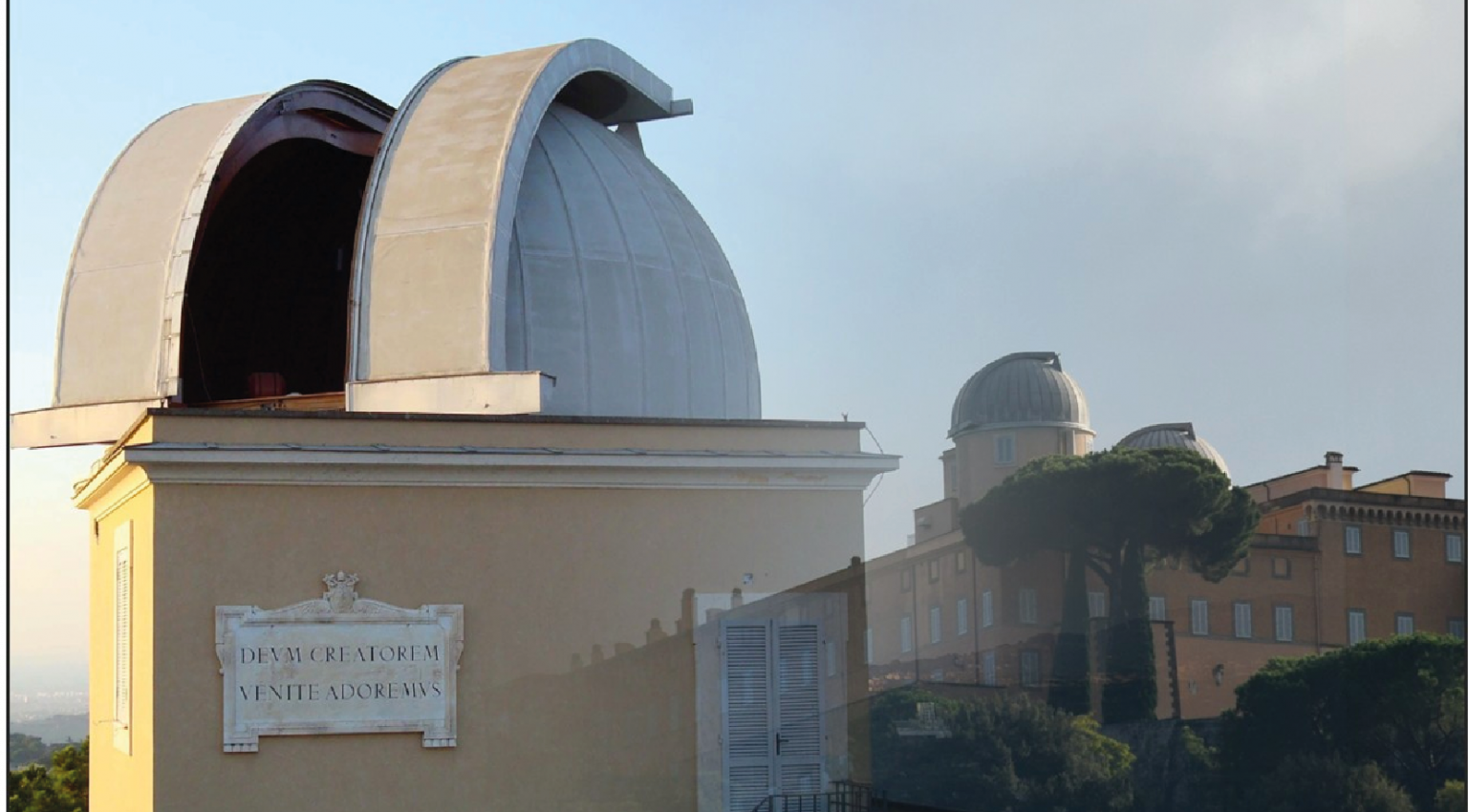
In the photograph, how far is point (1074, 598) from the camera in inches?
853

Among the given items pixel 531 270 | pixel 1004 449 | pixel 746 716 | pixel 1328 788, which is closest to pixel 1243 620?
pixel 1328 788

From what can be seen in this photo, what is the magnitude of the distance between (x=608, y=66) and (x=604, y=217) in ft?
8.29

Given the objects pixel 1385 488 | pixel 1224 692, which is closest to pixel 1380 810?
pixel 1224 692

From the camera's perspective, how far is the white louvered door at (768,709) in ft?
40.4

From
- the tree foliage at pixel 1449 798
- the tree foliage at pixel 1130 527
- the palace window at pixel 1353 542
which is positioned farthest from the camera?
the tree foliage at pixel 1130 527

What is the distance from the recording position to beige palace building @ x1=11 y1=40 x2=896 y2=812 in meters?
11.4

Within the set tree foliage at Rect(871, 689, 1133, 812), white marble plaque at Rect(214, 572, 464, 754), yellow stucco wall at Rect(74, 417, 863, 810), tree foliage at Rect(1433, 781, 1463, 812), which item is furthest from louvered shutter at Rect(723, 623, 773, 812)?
tree foliage at Rect(1433, 781, 1463, 812)

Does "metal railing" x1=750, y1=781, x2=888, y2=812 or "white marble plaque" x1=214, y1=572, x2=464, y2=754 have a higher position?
"white marble plaque" x1=214, y1=572, x2=464, y2=754

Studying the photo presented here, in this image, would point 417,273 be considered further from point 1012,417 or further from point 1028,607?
point 1012,417

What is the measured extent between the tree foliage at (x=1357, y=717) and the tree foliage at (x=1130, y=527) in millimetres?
1709

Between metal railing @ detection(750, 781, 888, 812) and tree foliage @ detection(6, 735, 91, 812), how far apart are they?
36.2 ft

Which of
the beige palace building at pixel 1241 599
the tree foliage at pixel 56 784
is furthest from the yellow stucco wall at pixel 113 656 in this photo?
the beige palace building at pixel 1241 599

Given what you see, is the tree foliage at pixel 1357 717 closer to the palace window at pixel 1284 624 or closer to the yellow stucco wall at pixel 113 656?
the palace window at pixel 1284 624

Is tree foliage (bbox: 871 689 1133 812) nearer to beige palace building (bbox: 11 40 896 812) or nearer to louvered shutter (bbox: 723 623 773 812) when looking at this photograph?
louvered shutter (bbox: 723 623 773 812)
